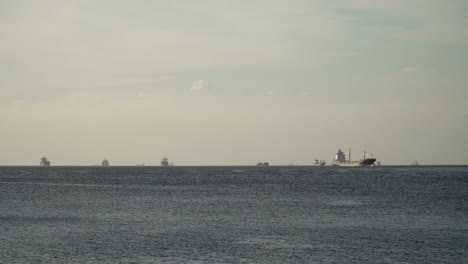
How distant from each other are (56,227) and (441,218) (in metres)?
49.7

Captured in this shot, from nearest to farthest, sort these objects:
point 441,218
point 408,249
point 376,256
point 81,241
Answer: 1. point 376,256
2. point 408,249
3. point 81,241
4. point 441,218

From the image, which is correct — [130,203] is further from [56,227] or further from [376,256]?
[376,256]

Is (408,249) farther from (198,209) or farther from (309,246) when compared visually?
(198,209)

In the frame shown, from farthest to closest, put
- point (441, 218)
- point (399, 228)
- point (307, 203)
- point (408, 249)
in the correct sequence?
point (307, 203) < point (441, 218) < point (399, 228) < point (408, 249)

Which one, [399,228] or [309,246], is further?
[399,228]

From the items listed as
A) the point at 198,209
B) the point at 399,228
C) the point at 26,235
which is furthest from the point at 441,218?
the point at 26,235

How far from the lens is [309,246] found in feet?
184

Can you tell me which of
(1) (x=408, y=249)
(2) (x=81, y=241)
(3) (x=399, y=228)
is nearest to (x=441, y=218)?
(3) (x=399, y=228)

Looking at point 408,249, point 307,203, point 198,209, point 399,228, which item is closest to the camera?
point 408,249

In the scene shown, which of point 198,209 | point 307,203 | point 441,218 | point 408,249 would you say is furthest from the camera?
point 307,203

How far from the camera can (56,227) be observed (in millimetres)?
70062

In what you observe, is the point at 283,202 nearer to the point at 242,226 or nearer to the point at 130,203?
the point at 130,203

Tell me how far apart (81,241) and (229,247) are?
15110 mm

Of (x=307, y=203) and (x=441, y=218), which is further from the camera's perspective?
(x=307, y=203)
